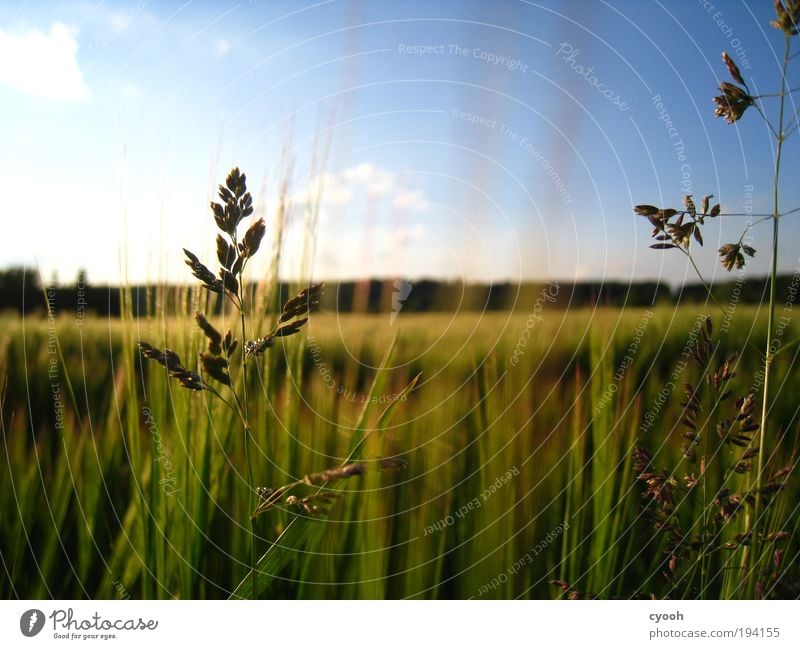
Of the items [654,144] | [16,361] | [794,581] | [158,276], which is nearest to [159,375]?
[158,276]
